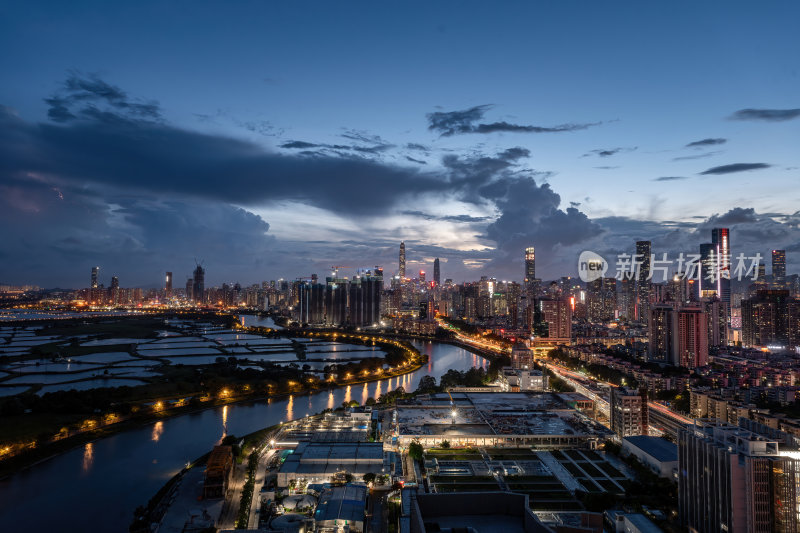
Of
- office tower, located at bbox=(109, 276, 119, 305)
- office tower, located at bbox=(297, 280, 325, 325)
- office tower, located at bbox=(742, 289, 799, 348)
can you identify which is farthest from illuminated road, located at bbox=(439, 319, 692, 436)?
office tower, located at bbox=(109, 276, 119, 305)

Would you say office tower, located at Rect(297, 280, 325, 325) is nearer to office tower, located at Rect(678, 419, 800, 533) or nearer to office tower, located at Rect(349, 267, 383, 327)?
office tower, located at Rect(349, 267, 383, 327)

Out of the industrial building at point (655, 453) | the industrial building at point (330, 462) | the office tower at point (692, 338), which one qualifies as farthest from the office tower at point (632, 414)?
the office tower at point (692, 338)

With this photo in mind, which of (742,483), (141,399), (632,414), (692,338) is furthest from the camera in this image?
(692,338)

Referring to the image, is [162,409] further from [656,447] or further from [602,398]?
[602,398]

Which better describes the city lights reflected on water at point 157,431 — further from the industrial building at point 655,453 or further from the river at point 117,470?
the industrial building at point 655,453

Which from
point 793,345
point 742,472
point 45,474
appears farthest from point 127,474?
point 793,345

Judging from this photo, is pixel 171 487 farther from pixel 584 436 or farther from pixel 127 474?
pixel 584 436

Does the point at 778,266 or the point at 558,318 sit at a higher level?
the point at 778,266

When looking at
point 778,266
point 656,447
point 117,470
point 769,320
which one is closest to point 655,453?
Result: point 656,447
